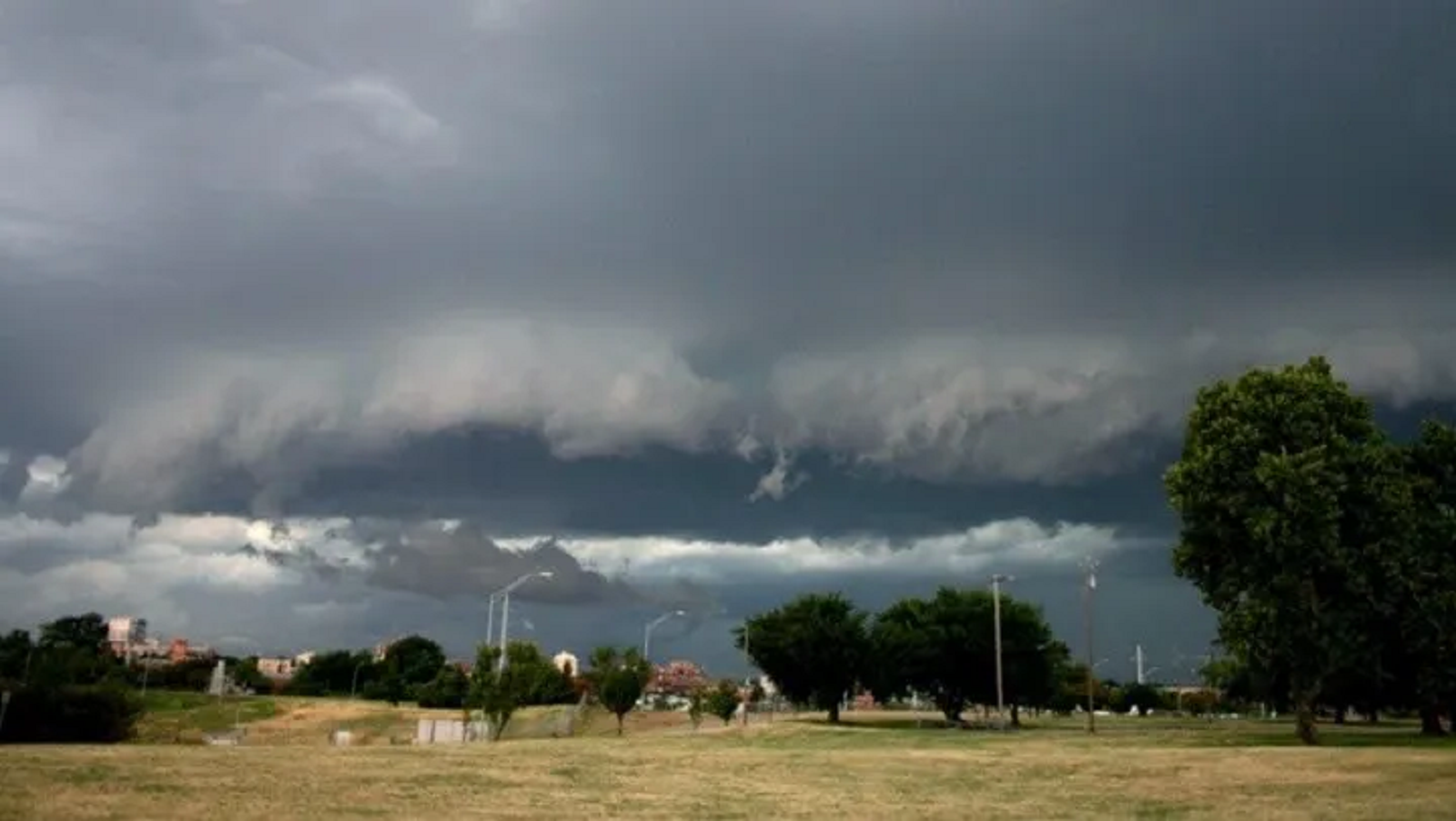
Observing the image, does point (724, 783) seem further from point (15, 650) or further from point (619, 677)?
point (15, 650)

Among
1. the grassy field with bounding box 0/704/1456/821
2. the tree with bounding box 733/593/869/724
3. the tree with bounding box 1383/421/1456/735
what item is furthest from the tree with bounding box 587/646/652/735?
the tree with bounding box 1383/421/1456/735

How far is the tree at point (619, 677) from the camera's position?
8819 centimetres

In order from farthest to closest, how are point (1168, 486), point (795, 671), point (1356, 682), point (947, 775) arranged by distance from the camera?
point (795, 671) < point (1356, 682) < point (1168, 486) < point (947, 775)

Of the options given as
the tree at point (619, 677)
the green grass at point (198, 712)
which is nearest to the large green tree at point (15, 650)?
the green grass at point (198, 712)

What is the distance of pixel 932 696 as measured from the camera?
4641 inches

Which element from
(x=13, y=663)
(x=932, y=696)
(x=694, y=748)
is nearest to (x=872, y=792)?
(x=694, y=748)

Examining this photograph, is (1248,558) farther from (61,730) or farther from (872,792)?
(61,730)

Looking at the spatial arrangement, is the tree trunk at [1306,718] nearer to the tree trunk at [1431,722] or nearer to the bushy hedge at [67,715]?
the tree trunk at [1431,722]

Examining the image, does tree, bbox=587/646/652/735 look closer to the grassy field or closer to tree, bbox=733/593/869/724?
tree, bbox=733/593/869/724

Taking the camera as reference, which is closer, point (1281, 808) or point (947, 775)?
point (1281, 808)

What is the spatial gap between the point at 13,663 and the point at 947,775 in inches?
5168

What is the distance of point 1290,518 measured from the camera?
180 feet

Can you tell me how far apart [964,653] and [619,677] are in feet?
120

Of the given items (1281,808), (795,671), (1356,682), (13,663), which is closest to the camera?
(1281,808)
